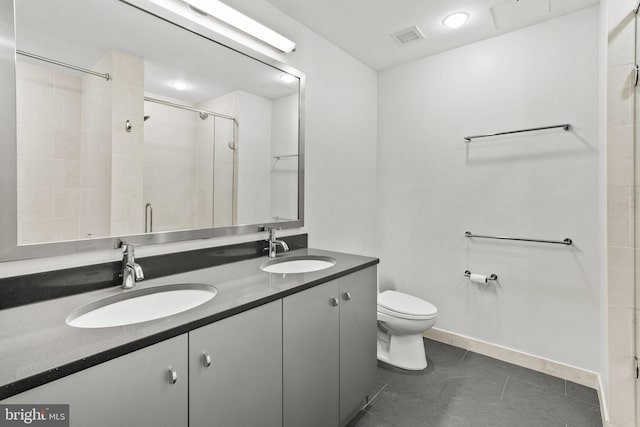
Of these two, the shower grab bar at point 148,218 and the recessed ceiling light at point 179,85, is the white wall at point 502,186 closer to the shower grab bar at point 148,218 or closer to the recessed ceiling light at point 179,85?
the recessed ceiling light at point 179,85

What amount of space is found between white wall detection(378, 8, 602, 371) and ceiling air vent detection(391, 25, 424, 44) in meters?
0.38

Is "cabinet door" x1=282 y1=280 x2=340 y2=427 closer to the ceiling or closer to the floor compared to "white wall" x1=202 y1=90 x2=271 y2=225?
closer to the floor

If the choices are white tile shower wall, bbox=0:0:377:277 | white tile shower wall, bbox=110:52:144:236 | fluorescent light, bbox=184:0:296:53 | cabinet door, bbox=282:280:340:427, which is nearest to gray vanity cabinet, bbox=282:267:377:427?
cabinet door, bbox=282:280:340:427

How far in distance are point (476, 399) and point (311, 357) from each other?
120 cm

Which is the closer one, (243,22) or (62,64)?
(62,64)

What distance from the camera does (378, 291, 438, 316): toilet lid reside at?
2.15m

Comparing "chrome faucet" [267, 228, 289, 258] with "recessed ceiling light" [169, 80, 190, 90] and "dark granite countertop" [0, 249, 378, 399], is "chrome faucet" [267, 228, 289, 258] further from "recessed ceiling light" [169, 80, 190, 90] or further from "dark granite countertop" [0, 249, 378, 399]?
"recessed ceiling light" [169, 80, 190, 90]

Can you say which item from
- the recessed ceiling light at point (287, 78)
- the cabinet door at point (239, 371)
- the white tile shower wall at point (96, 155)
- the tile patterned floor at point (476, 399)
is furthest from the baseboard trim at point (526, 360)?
the white tile shower wall at point (96, 155)

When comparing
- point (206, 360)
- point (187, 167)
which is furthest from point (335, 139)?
point (206, 360)

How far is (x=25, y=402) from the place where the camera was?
2.13ft

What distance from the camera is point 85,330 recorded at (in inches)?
33.2

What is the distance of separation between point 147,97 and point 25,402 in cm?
119

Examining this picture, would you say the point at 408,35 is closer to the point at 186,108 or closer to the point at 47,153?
the point at 186,108

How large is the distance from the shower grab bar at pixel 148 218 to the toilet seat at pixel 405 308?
5.22ft
